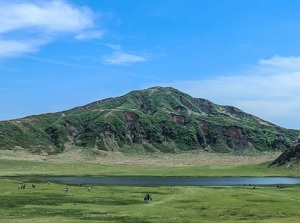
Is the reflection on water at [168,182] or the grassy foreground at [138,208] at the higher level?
the reflection on water at [168,182]

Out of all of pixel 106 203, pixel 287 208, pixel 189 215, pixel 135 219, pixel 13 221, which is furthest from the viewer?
pixel 106 203

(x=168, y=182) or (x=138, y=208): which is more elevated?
(x=168, y=182)

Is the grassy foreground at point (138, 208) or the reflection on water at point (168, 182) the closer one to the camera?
the grassy foreground at point (138, 208)

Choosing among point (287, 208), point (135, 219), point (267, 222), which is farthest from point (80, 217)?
point (287, 208)

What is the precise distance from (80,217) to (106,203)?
1850cm

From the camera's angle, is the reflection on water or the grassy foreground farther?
the reflection on water

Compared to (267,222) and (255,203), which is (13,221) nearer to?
(267,222)

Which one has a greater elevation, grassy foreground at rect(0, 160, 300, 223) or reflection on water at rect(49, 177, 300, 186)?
reflection on water at rect(49, 177, 300, 186)

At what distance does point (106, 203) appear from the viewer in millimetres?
82250

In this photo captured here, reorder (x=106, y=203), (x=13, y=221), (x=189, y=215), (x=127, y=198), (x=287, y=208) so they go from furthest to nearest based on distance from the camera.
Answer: (x=127, y=198), (x=106, y=203), (x=287, y=208), (x=189, y=215), (x=13, y=221)

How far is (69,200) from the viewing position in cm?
8612

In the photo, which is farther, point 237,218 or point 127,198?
point 127,198

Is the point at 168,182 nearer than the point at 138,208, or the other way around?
the point at 138,208

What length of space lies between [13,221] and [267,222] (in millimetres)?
33013
